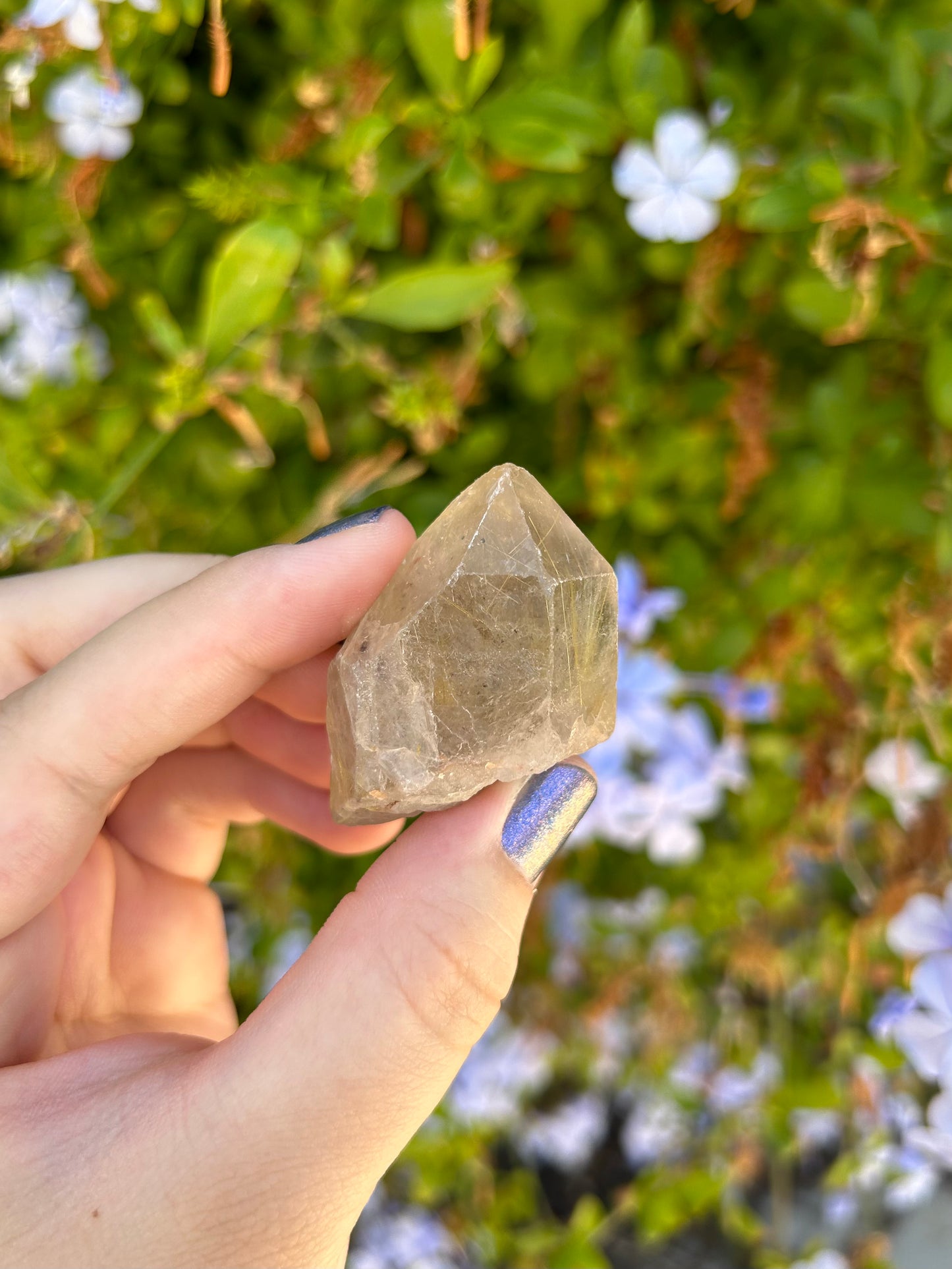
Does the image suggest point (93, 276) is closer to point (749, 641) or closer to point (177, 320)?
point (177, 320)

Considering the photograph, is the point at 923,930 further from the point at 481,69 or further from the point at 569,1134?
the point at 569,1134

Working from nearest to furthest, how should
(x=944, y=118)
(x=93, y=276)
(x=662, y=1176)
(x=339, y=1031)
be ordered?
(x=339, y=1031) → (x=944, y=118) → (x=93, y=276) → (x=662, y=1176)

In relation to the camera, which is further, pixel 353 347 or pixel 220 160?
pixel 220 160

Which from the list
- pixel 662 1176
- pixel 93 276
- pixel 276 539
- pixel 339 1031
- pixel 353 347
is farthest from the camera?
pixel 662 1176

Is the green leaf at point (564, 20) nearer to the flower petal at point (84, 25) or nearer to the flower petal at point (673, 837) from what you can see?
the flower petal at point (84, 25)

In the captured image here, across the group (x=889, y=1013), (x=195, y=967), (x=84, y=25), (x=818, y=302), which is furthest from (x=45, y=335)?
(x=889, y=1013)

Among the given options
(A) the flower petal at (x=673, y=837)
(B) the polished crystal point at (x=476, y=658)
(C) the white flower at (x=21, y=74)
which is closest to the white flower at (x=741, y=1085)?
(A) the flower petal at (x=673, y=837)

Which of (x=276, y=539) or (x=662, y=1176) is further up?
(x=276, y=539)

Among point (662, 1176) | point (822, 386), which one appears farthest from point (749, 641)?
point (662, 1176)
